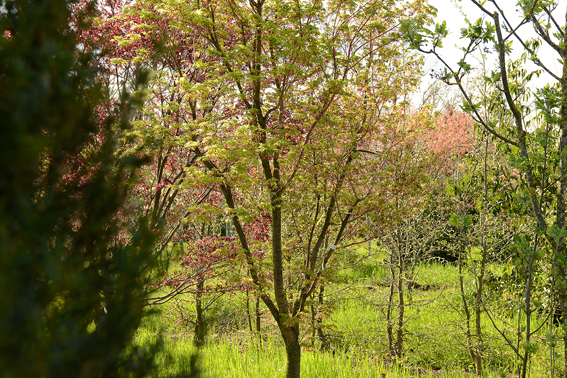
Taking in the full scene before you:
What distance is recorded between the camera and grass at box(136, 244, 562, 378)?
16.6 ft

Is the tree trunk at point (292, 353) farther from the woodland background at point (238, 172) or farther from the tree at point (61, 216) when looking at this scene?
the tree at point (61, 216)

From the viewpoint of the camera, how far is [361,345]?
6.82m

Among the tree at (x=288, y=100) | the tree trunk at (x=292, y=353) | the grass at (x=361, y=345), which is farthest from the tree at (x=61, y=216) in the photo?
the tree trunk at (x=292, y=353)

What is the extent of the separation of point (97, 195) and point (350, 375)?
15.2 feet

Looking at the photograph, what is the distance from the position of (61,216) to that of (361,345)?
6.74m

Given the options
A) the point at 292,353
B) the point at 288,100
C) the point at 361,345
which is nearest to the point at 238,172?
the point at 288,100

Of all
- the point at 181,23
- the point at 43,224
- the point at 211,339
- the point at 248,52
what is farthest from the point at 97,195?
the point at 211,339

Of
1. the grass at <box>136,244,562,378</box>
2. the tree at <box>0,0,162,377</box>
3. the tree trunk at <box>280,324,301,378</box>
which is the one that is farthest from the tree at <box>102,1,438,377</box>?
the tree at <box>0,0,162,377</box>

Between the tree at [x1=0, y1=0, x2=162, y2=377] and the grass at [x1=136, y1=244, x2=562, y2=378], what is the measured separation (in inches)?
103

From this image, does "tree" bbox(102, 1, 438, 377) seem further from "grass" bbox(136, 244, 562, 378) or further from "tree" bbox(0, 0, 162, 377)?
"tree" bbox(0, 0, 162, 377)

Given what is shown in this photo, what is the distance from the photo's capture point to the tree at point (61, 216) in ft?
2.50

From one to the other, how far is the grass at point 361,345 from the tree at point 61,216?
261 cm

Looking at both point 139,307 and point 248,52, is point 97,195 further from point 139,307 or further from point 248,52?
point 248,52

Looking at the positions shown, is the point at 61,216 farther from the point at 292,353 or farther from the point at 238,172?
the point at 292,353
